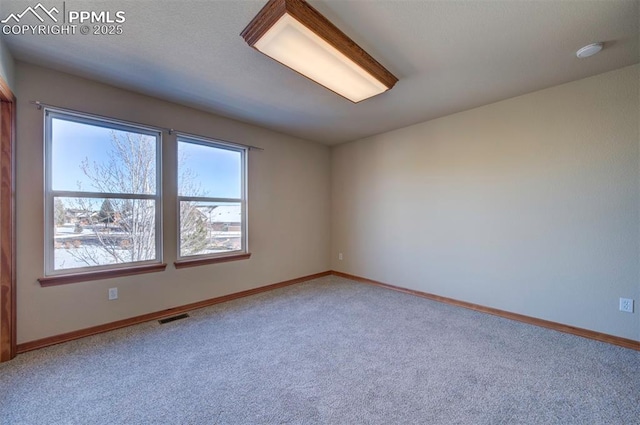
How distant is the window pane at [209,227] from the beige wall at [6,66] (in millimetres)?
1666

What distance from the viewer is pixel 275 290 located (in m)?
4.01

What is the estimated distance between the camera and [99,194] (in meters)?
2.59

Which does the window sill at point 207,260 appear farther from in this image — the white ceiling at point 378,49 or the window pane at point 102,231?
the white ceiling at point 378,49

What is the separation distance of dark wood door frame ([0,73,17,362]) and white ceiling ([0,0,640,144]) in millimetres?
543

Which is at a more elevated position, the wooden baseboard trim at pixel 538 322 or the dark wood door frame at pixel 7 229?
the dark wood door frame at pixel 7 229

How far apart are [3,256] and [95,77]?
70.1 inches

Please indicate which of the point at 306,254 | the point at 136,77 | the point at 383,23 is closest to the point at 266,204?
the point at 306,254

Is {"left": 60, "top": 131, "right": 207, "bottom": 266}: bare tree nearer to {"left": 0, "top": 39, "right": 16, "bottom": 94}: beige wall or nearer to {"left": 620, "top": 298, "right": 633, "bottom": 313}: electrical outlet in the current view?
{"left": 0, "top": 39, "right": 16, "bottom": 94}: beige wall

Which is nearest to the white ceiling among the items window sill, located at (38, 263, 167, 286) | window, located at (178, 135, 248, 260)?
window, located at (178, 135, 248, 260)

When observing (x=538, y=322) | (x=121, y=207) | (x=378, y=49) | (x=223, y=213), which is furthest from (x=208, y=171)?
(x=538, y=322)

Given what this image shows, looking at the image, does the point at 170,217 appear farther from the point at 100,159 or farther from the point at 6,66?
the point at 6,66

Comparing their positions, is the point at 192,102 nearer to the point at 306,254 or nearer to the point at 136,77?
the point at 136,77

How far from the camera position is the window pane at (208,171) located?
10.5 ft

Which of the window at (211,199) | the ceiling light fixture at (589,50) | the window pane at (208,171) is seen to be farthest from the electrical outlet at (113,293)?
the ceiling light fixture at (589,50)
